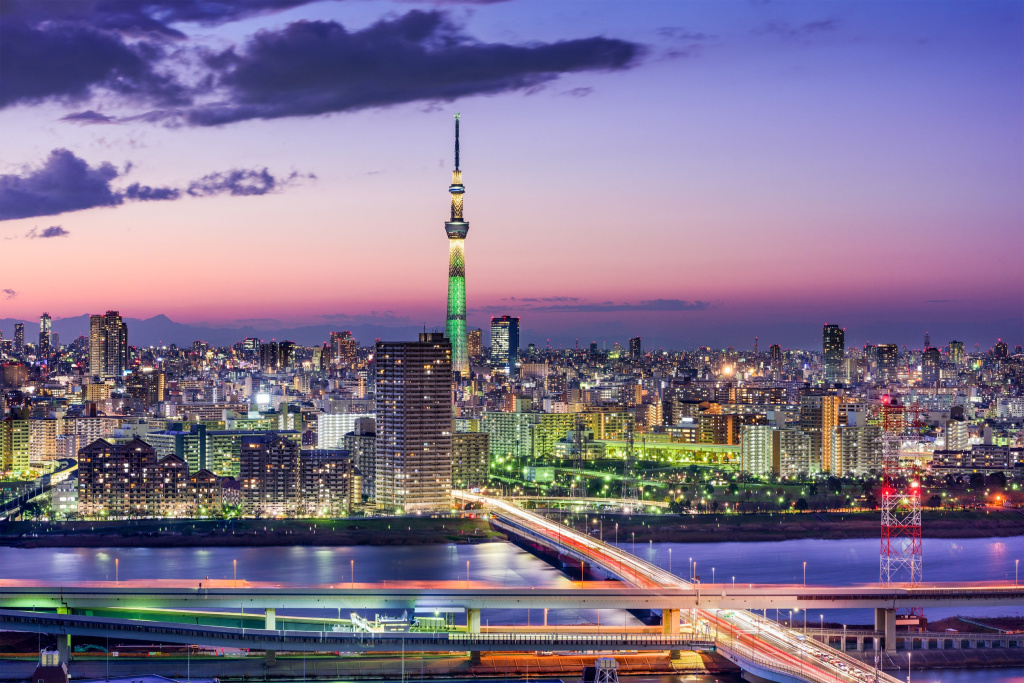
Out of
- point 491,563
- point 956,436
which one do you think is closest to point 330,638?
point 491,563

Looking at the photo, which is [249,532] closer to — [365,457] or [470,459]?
[365,457]

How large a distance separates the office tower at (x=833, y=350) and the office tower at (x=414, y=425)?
35076mm

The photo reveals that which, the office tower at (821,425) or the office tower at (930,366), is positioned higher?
the office tower at (930,366)

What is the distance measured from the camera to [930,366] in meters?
57.5

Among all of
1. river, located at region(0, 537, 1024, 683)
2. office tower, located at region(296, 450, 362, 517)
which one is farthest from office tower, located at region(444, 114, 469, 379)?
river, located at region(0, 537, 1024, 683)

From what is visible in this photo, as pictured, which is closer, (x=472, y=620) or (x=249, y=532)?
(x=472, y=620)

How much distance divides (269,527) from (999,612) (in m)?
11.9

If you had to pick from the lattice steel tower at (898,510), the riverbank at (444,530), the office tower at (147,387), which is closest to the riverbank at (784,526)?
the riverbank at (444,530)

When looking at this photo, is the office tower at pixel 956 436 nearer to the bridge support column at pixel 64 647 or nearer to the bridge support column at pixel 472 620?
the bridge support column at pixel 472 620

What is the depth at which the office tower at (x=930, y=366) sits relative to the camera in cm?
5697

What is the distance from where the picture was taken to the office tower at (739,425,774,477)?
3056cm

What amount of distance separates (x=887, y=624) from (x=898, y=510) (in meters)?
11.1

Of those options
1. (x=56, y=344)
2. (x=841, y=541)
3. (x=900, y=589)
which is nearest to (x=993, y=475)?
(x=841, y=541)

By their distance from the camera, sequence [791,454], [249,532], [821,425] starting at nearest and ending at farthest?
[249,532]
[791,454]
[821,425]
